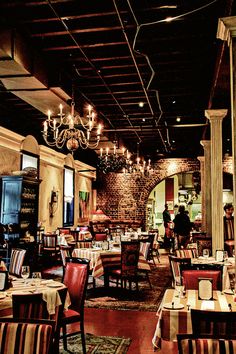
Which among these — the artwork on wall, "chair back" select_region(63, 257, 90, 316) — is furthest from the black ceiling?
the artwork on wall

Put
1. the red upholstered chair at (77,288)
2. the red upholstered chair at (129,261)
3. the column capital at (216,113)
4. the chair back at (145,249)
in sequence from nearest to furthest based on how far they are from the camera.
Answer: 1. the red upholstered chair at (77,288)
2. the red upholstered chair at (129,261)
3. the column capital at (216,113)
4. the chair back at (145,249)

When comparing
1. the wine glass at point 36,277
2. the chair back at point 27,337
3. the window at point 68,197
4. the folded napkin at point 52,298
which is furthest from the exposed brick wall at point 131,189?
the chair back at point 27,337

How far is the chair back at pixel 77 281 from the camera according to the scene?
4.51 metres

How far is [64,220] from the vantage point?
46.0 ft

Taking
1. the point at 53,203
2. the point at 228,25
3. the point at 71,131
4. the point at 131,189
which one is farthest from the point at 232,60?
the point at 131,189

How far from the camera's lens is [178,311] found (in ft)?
10.1

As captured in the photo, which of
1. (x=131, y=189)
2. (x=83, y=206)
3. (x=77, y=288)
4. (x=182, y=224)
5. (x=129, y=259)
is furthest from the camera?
(x=131, y=189)

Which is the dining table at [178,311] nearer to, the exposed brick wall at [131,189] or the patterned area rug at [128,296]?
the patterned area rug at [128,296]

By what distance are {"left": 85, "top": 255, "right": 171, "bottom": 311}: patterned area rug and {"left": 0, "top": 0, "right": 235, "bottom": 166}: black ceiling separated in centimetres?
366

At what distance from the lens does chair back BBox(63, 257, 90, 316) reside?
451 cm

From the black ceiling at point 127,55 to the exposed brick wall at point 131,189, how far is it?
619 centimetres

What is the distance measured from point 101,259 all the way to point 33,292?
3742 mm

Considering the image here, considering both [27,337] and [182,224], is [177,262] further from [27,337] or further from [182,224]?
[182,224]

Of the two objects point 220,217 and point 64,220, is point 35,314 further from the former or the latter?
point 64,220
